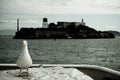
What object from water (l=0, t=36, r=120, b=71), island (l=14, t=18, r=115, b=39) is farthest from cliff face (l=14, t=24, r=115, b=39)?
water (l=0, t=36, r=120, b=71)

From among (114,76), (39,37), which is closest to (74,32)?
(39,37)

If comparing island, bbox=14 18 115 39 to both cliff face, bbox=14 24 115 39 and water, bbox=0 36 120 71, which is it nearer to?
cliff face, bbox=14 24 115 39

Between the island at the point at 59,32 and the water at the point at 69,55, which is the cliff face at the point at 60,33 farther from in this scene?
the water at the point at 69,55

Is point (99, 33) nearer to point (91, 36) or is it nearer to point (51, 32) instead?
point (91, 36)

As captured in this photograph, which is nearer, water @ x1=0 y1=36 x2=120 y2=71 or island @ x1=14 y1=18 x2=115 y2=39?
water @ x1=0 y1=36 x2=120 y2=71

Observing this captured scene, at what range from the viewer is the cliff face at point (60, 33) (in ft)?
375

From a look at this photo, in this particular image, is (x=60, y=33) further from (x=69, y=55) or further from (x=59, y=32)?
(x=69, y=55)

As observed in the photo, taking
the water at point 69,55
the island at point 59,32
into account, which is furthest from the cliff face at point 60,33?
the water at point 69,55

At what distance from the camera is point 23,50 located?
2.38 meters

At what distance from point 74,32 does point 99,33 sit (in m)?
22.6

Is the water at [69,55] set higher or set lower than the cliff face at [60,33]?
lower

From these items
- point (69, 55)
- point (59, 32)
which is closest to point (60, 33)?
point (59, 32)

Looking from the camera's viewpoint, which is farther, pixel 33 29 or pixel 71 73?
pixel 33 29

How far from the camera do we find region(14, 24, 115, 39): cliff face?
375 ft
